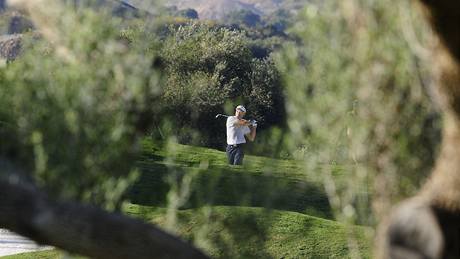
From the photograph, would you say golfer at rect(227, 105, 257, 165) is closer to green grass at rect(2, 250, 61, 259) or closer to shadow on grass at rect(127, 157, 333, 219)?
shadow on grass at rect(127, 157, 333, 219)

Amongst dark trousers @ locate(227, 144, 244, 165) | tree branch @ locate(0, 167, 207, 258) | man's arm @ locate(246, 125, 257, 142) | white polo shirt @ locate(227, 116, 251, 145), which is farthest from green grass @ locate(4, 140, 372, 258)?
white polo shirt @ locate(227, 116, 251, 145)

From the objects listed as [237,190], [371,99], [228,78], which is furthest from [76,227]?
[228,78]

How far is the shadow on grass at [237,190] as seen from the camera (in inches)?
200

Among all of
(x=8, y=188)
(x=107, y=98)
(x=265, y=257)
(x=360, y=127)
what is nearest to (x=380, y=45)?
(x=360, y=127)

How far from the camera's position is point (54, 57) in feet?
14.1

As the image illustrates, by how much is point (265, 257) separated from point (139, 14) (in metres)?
5.88

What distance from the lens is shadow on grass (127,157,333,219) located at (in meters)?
5.09

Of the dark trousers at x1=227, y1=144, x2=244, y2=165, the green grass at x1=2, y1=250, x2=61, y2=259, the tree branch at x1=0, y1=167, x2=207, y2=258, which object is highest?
the tree branch at x1=0, y1=167, x2=207, y2=258

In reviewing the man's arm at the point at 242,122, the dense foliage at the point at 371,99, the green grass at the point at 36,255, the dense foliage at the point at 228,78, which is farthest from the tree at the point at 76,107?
the dense foliage at the point at 228,78

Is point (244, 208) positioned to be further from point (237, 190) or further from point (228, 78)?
point (228, 78)

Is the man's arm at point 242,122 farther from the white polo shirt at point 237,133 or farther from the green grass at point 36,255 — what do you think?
the green grass at point 36,255

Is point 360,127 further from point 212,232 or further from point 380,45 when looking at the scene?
point 212,232

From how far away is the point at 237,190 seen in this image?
6.48 metres

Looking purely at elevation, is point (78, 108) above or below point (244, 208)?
above
